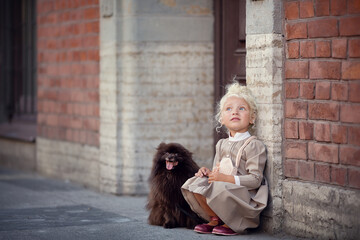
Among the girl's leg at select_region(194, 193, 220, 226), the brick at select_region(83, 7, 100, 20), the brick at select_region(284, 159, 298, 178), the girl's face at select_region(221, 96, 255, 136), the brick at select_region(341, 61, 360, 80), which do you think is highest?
the brick at select_region(83, 7, 100, 20)

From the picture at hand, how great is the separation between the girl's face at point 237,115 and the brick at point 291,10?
30.2 inches

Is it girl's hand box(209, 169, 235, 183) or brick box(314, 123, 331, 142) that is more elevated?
brick box(314, 123, 331, 142)

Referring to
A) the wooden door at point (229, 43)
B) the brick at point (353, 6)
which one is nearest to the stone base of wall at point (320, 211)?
the brick at point (353, 6)

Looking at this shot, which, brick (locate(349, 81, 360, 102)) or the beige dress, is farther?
the beige dress

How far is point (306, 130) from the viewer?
583 centimetres

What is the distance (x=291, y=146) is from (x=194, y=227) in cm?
104

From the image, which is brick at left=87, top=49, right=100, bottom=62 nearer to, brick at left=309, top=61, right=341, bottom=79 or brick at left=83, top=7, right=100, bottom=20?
brick at left=83, top=7, right=100, bottom=20

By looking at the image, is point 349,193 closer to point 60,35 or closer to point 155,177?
point 155,177

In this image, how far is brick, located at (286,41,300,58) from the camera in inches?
232

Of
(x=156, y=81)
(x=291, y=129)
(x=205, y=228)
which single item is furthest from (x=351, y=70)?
(x=156, y=81)

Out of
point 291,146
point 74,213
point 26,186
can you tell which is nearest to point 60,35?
point 26,186

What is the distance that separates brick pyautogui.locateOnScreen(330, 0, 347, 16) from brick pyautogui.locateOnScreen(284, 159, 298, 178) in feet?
3.95

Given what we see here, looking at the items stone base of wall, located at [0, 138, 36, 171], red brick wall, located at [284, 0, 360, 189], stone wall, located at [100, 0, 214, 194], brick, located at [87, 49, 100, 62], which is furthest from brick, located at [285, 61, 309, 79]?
stone base of wall, located at [0, 138, 36, 171]

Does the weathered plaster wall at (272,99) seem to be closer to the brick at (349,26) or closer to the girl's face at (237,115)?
the girl's face at (237,115)
